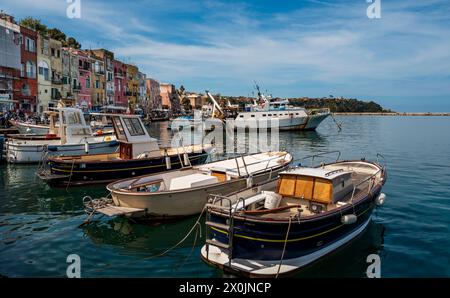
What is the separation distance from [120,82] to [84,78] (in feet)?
54.2

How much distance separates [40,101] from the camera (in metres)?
49.4

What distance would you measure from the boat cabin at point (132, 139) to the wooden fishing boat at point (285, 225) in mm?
10406

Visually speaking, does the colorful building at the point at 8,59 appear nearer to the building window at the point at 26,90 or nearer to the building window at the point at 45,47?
the building window at the point at 26,90

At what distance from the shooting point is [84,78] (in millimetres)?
62562

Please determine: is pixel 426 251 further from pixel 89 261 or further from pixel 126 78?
pixel 126 78

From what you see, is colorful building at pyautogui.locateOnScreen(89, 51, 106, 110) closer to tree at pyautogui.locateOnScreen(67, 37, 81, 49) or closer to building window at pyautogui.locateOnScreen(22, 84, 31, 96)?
tree at pyautogui.locateOnScreen(67, 37, 81, 49)

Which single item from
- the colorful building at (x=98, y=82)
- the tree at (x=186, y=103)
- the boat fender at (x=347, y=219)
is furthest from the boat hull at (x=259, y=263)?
the tree at (x=186, y=103)

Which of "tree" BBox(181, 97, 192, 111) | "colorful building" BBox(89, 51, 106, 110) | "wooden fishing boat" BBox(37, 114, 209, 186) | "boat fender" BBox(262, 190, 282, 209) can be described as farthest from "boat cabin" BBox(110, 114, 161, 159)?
"tree" BBox(181, 97, 192, 111)

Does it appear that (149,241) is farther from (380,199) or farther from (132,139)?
(132,139)

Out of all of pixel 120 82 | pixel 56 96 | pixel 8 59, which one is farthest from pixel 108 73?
pixel 8 59

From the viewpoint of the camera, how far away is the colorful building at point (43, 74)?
160ft

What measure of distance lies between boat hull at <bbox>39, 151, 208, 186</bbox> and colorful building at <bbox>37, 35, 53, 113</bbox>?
3593 cm

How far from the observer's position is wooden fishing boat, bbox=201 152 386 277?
855cm
